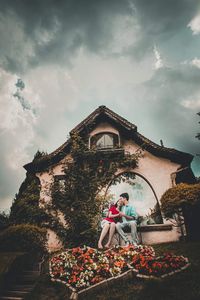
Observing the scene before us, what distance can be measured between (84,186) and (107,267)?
5.41 m

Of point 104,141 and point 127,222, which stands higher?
point 104,141

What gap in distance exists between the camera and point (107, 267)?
578 cm

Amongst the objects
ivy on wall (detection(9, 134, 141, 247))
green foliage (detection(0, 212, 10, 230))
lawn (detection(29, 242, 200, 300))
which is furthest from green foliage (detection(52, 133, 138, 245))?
lawn (detection(29, 242, 200, 300))

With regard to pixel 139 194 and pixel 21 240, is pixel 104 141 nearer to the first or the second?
pixel 139 194

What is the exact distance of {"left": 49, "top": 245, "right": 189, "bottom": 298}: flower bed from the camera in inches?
212

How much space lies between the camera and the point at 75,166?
1159cm

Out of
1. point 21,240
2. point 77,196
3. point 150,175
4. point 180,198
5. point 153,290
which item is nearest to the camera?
point 153,290

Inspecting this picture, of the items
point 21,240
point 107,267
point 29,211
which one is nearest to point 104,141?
point 29,211

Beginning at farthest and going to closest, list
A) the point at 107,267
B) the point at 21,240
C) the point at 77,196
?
1. the point at 77,196
2. the point at 21,240
3. the point at 107,267

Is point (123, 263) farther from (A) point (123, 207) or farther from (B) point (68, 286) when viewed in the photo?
(A) point (123, 207)

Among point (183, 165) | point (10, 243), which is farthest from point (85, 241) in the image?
point (183, 165)

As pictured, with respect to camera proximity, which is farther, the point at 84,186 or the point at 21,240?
the point at 84,186

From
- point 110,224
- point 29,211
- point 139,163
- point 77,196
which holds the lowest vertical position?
point 110,224

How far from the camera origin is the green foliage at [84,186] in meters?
10.1
